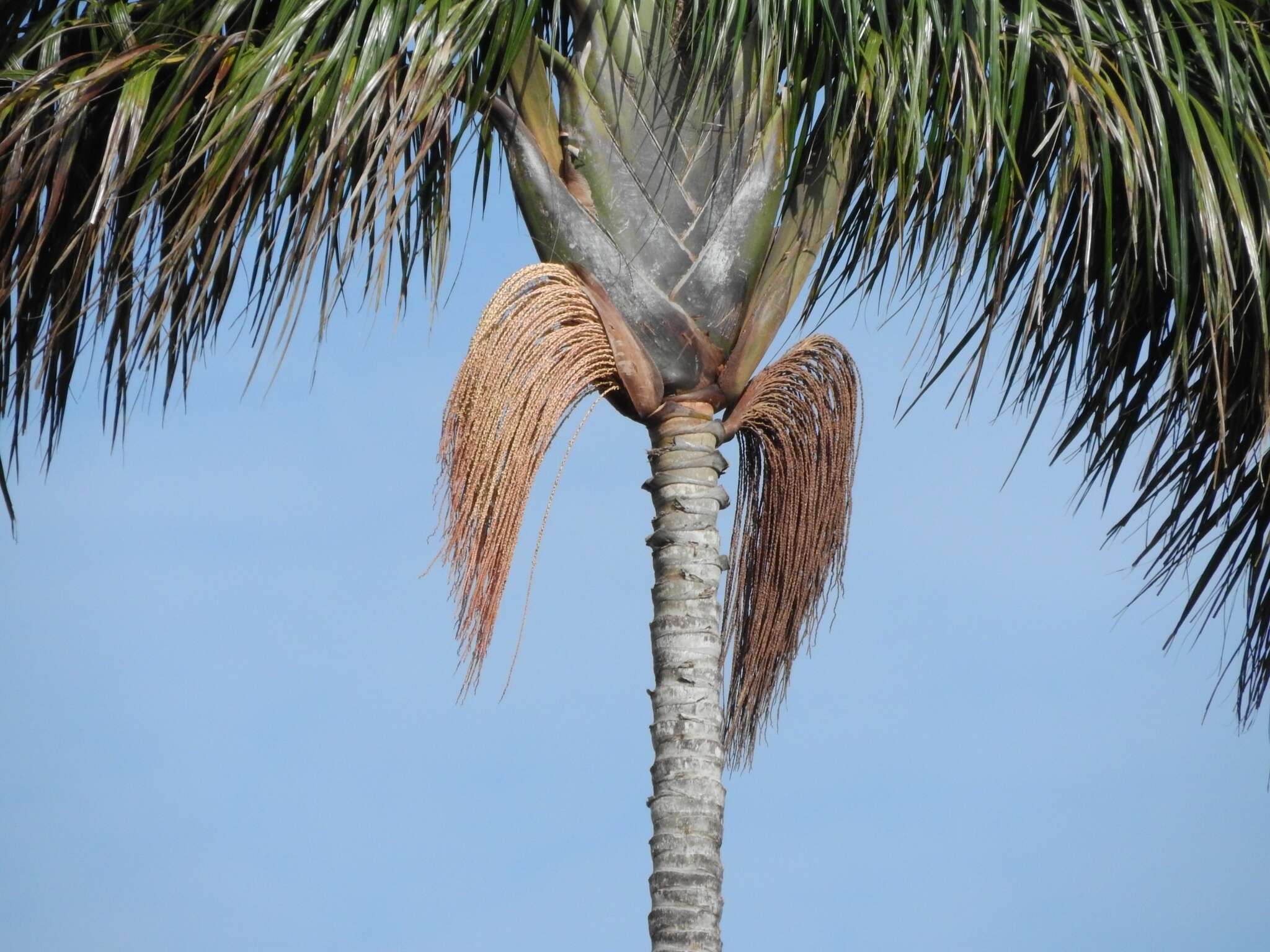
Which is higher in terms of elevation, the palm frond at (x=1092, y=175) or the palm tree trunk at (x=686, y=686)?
the palm frond at (x=1092, y=175)

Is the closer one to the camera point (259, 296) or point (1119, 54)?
point (259, 296)

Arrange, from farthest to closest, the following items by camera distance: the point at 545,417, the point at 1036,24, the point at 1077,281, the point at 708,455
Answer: the point at 1077,281 < the point at 1036,24 < the point at 708,455 < the point at 545,417

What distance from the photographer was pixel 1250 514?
5316 millimetres

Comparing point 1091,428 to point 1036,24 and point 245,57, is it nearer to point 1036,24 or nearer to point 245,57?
point 1036,24

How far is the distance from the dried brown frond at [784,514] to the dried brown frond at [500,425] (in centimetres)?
62

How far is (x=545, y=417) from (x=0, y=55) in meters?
1.88

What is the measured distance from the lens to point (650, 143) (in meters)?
4.16

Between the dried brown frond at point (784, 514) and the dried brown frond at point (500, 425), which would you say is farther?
the dried brown frond at point (784, 514)

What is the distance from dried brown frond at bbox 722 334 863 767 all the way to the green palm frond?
0.19 meters

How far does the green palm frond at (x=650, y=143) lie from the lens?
4.01 meters

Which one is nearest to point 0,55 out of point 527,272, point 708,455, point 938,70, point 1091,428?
point 527,272

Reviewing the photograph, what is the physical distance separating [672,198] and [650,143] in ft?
0.49

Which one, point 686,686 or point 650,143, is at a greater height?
point 650,143

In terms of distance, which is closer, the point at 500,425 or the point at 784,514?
the point at 500,425
